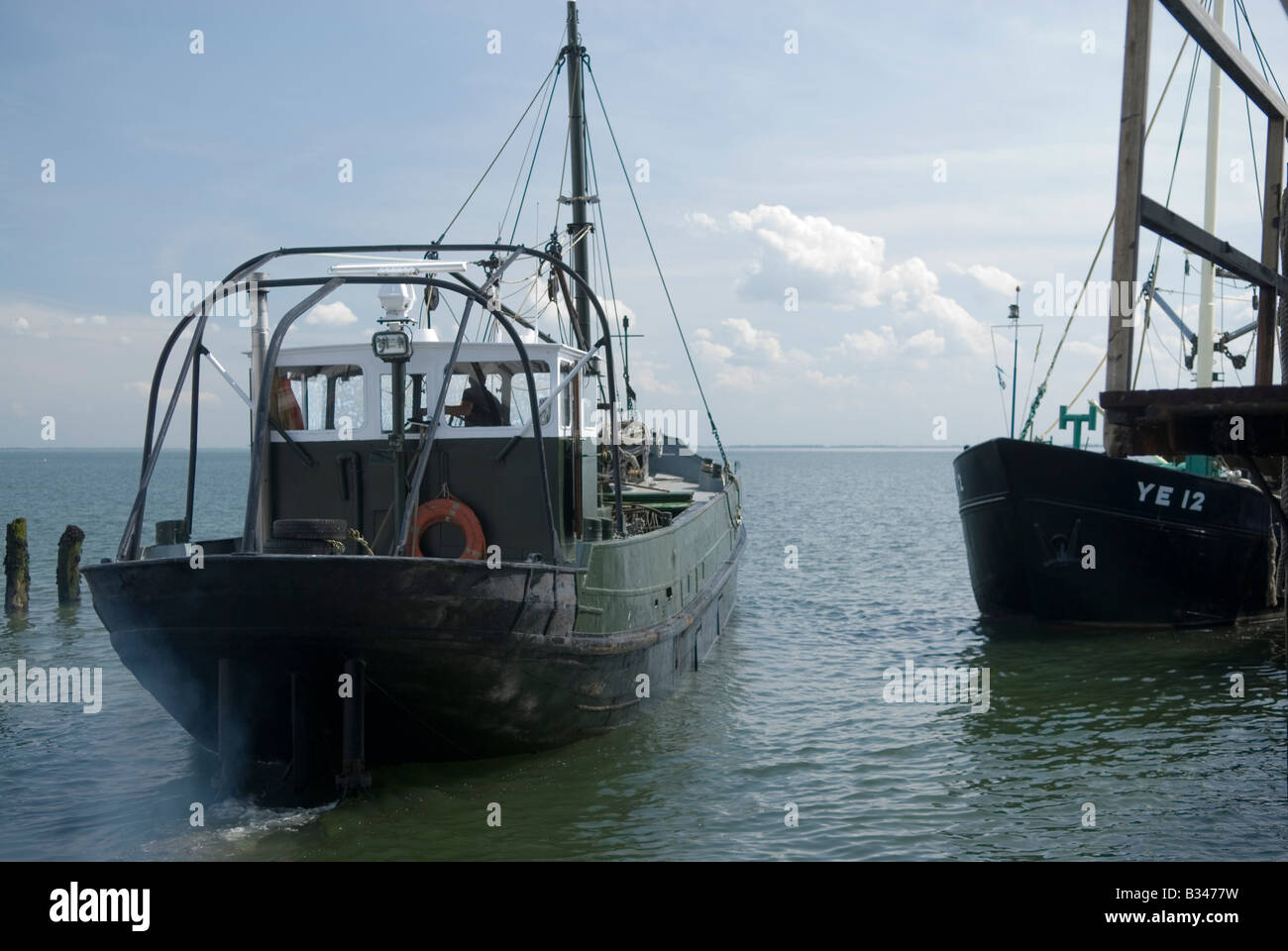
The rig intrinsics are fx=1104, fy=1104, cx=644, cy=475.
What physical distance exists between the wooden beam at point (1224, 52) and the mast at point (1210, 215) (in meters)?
11.9

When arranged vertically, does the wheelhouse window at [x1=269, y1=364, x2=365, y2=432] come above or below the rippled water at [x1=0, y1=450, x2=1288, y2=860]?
above

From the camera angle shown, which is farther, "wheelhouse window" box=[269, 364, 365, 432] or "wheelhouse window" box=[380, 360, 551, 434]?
"wheelhouse window" box=[269, 364, 365, 432]

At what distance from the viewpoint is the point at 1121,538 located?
17.1m

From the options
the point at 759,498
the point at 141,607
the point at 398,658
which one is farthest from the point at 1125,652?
the point at 759,498

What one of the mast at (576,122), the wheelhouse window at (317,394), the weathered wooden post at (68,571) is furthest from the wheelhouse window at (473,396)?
the weathered wooden post at (68,571)

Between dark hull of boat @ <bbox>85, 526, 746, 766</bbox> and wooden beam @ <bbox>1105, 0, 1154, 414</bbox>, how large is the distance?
15.8 feet

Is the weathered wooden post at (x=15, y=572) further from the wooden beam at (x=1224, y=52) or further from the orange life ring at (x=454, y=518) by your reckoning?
the wooden beam at (x=1224, y=52)

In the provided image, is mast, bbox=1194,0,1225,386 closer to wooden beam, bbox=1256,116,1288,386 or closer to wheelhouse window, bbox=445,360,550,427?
wooden beam, bbox=1256,116,1288,386

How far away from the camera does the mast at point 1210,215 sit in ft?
64.6

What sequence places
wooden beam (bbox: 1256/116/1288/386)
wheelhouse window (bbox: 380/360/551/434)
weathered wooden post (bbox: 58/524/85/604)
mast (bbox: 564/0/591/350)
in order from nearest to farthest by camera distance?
wooden beam (bbox: 1256/116/1288/386) < wheelhouse window (bbox: 380/360/551/434) < mast (bbox: 564/0/591/350) < weathered wooden post (bbox: 58/524/85/604)

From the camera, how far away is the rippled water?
880cm
